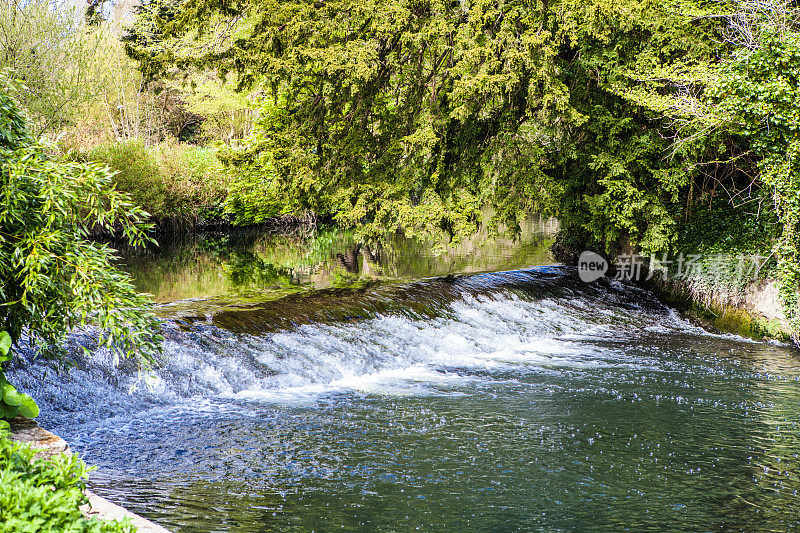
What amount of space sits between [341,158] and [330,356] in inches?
289

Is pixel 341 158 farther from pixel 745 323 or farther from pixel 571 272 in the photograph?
pixel 745 323

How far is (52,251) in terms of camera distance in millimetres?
4770

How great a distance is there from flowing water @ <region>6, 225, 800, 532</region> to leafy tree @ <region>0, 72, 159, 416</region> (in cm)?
97

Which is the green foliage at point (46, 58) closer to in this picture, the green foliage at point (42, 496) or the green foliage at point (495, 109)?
the green foliage at point (495, 109)

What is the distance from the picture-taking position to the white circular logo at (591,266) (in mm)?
16875

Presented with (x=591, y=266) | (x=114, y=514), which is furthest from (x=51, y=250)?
(x=591, y=266)

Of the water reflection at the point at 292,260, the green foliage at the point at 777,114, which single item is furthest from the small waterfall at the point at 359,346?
the green foliage at the point at 777,114

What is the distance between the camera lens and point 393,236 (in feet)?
91.9

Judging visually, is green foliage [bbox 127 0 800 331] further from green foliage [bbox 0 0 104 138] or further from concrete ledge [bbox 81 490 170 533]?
concrete ledge [bbox 81 490 170 533]

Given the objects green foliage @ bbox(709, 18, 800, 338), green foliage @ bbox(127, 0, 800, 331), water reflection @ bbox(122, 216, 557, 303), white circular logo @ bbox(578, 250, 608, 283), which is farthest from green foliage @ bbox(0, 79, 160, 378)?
white circular logo @ bbox(578, 250, 608, 283)

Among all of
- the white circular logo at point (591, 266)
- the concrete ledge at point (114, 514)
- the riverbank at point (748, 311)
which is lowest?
the concrete ledge at point (114, 514)

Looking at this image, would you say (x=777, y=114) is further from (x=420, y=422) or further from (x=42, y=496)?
(x=42, y=496)

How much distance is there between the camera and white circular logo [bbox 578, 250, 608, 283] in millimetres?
16875

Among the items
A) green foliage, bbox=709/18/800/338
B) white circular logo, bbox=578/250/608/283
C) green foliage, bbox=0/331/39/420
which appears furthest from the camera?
white circular logo, bbox=578/250/608/283
